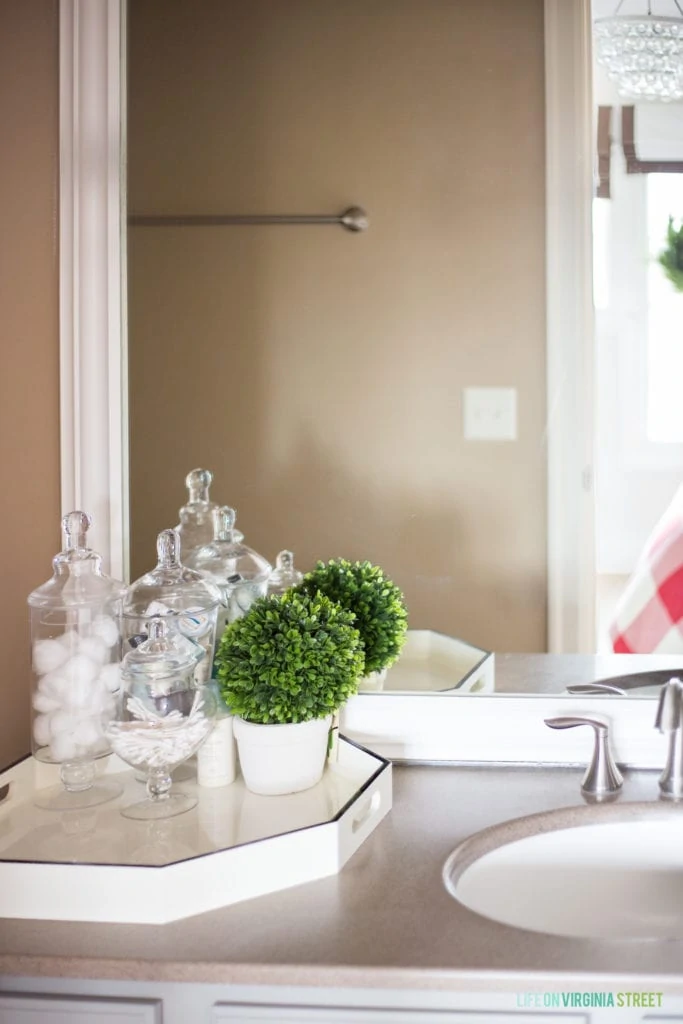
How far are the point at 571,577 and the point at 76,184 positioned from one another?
869 millimetres

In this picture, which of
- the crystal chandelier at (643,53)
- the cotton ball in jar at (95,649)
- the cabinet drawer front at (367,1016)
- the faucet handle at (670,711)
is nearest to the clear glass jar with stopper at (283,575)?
the cotton ball in jar at (95,649)

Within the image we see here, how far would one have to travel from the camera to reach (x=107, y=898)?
966 mm

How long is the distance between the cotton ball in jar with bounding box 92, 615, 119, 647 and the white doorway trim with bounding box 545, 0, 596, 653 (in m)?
0.58

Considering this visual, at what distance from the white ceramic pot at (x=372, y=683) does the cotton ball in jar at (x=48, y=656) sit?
40cm

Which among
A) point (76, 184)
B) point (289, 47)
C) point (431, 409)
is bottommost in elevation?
point (431, 409)

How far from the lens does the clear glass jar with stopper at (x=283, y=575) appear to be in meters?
1.41

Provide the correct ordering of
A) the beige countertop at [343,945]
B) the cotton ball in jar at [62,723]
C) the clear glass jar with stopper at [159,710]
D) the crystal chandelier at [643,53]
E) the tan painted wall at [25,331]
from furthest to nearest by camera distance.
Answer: the tan painted wall at [25,331] < the crystal chandelier at [643,53] < the cotton ball in jar at [62,723] < the clear glass jar with stopper at [159,710] < the beige countertop at [343,945]

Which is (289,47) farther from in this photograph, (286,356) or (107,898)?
(107,898)

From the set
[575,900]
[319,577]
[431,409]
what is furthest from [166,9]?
[575,900]

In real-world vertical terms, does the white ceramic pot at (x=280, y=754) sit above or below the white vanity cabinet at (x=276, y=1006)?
above

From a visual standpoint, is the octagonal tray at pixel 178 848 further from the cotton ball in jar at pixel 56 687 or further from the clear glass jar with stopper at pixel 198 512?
the clear glass jar with stopper at pixel 198 512

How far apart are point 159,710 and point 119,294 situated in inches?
24.7

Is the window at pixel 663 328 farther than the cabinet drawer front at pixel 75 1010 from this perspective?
Yes

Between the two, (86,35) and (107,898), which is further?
(86,35)
